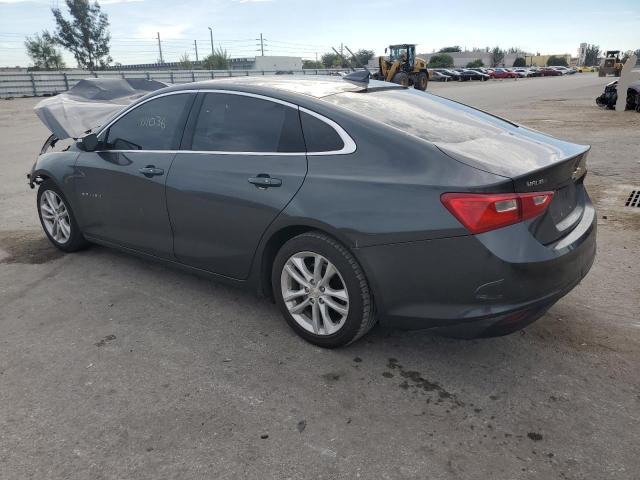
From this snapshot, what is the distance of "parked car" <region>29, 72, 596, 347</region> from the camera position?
107 inches

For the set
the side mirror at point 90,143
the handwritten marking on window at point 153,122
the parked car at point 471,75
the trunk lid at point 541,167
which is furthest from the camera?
the parked car at point 471,75

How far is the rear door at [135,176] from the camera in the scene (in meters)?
4.01

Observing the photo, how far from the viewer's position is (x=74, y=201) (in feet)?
15.8

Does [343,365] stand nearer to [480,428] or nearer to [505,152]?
[480,428]

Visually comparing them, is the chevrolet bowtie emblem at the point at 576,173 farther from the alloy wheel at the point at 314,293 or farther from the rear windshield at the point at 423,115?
the alloy wheel at the point at 314,293

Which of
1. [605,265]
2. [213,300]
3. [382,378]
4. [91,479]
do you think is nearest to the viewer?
[91,479]

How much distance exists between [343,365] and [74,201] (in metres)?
3.02

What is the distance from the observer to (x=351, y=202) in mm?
2979

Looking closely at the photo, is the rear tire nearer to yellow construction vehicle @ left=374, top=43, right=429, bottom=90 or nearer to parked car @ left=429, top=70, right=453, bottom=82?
yellow construction vehicle @ left=374, top=43, right=429, bottom=90

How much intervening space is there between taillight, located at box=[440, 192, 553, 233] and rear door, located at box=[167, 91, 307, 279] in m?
0.95

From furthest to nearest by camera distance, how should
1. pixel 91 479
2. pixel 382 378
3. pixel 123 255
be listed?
pixel 123 255 < pixel 382 378 < pixel 91 479

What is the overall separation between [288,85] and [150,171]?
1.22 meters

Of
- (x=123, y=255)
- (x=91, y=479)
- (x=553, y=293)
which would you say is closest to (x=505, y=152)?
(x=553, y=293)

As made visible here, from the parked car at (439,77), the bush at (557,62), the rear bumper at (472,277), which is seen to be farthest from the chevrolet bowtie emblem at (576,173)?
the bush at (557,62)
